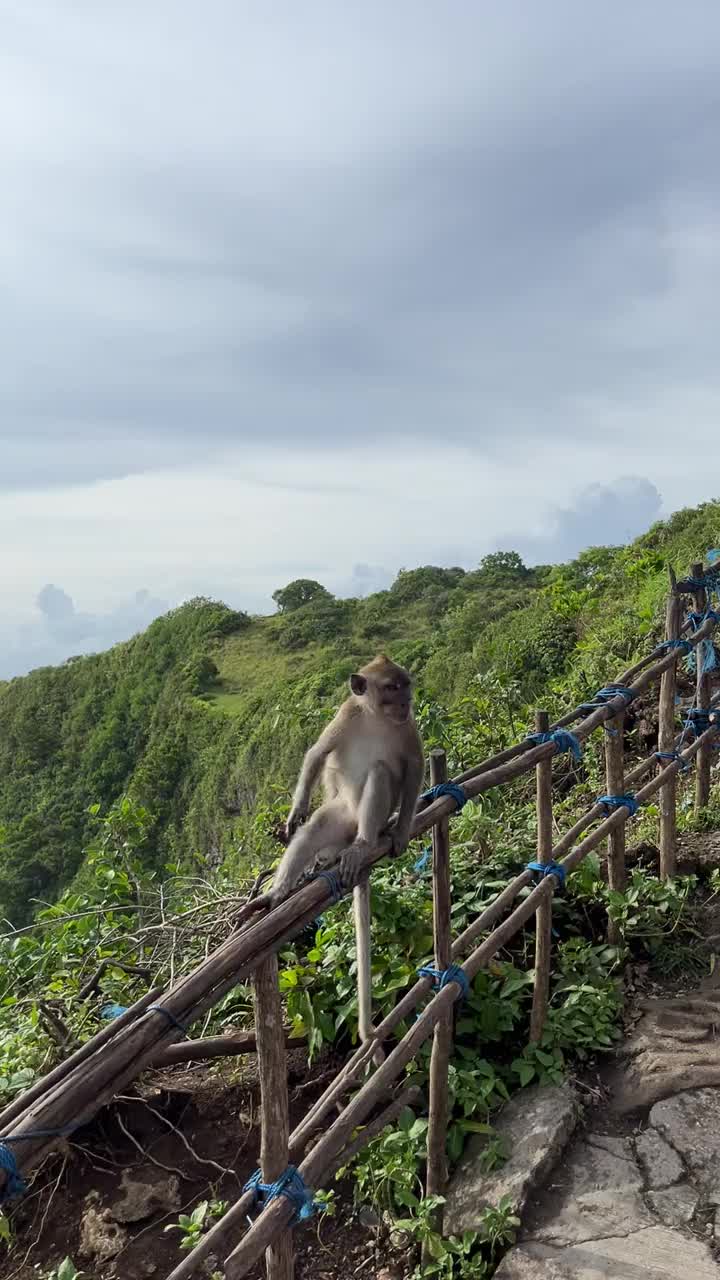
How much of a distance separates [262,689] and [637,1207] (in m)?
22.6

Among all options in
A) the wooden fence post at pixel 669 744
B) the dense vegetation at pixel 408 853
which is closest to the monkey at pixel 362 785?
the dense vegetation at pixel 408 853

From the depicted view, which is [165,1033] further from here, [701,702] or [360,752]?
[701,702]

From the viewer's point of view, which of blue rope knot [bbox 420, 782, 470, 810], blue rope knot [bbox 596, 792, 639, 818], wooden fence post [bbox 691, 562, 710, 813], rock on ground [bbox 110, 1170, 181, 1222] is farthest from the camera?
wooden fence post [bbox 691, 562, 710, 813]

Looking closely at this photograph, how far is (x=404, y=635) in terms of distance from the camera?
23312mm

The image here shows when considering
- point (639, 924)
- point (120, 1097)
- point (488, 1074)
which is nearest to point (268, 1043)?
point (488, 1074)

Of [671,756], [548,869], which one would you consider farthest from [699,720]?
[548,869]

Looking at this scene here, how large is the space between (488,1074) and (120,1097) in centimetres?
167

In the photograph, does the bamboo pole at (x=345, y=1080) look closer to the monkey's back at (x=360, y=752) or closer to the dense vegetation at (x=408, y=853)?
the dense vegetation at (x=408, y=853)

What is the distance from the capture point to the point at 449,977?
3.69 metres

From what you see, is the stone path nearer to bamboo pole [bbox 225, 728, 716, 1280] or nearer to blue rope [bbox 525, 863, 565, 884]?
bamboo pole [bbox 225, 728, 716, 1280]

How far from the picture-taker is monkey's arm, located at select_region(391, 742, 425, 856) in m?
3.59

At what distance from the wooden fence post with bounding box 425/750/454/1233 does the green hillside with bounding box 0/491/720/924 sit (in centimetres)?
360

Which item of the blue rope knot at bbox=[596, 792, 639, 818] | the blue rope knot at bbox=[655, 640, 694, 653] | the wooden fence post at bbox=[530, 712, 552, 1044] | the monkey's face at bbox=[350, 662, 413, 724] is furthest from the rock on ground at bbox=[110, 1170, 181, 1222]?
the blue rope knot at bbox=[655, 640, 694, 653]

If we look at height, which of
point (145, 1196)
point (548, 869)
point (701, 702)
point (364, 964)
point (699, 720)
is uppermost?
point (701, 702)
